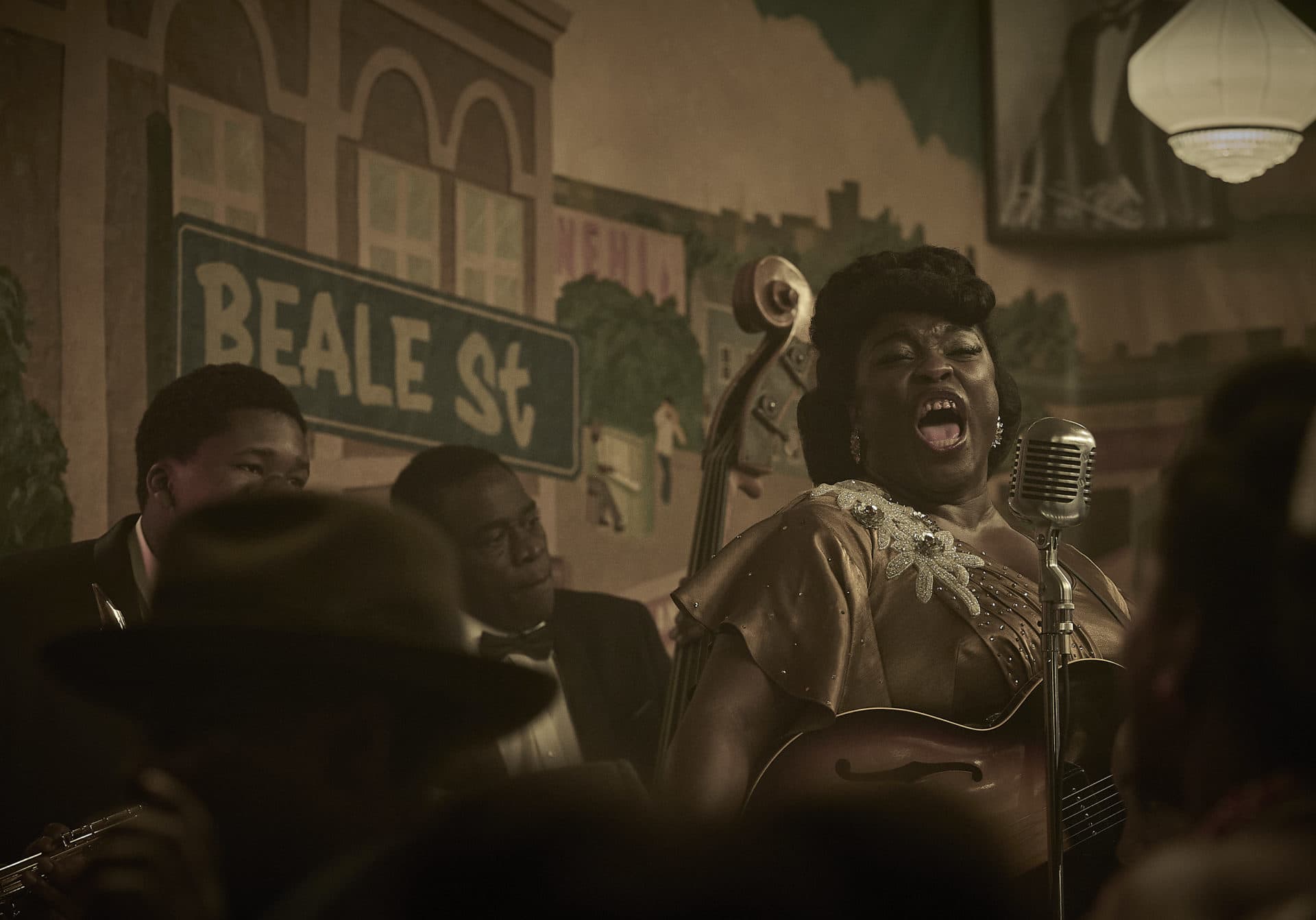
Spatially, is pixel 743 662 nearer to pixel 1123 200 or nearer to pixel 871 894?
pixel 871 894

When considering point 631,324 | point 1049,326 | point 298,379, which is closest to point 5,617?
point 298,379

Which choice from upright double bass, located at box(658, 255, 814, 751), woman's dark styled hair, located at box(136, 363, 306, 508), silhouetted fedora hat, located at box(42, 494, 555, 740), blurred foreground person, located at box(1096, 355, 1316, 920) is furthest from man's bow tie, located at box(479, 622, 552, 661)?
blurred foreground person, located at box(1096, 355, 1316, 920)

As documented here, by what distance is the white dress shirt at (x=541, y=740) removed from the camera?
11.3 feet

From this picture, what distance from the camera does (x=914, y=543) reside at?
8.25 ft

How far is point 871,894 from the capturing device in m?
0.65

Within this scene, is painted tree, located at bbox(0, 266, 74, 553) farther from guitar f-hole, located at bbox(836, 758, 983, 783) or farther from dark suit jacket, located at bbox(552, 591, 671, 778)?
guitar f-hole, located at bbox(836, 758, 983, 783)

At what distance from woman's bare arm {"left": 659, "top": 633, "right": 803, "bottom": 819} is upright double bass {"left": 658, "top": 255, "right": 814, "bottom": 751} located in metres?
0.24

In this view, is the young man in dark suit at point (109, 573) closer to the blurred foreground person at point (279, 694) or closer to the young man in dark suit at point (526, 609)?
the young man in dark suit at point (526, 609)

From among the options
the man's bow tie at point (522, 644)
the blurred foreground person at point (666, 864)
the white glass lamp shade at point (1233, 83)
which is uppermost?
the white glass lamp shade at point (1233, 83)

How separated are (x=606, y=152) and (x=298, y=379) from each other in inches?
57.7

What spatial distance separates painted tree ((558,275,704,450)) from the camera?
4.62 meters

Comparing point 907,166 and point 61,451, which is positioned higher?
point 907,166

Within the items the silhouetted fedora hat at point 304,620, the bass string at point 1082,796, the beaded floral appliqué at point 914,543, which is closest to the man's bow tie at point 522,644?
the beaded floral appliqué at point 914,543

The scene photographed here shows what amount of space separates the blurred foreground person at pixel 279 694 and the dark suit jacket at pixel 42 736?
5.41ft
